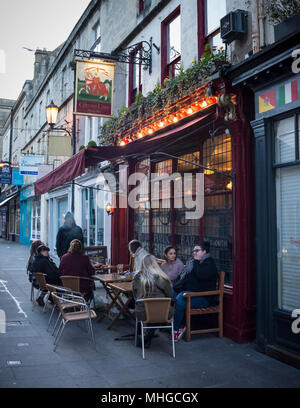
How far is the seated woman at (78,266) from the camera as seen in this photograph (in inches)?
302

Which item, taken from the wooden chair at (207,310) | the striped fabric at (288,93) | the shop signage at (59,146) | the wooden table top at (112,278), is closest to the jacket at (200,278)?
the wooden chair at (207,310)

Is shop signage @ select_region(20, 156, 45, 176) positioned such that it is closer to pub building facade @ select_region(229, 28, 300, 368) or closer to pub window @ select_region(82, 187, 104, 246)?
pub window @ select_region(82, 187, 104, 246)

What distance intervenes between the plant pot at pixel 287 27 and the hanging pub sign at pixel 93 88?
5706 mm

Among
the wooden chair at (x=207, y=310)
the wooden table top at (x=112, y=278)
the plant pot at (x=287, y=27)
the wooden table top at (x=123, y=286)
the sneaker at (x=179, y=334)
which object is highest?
the plant pot at (x=287, y=27)

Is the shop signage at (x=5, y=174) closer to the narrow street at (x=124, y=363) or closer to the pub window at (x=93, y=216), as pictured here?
the pub window at (x=93, y=216)

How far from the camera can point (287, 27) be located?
5445 millimetres

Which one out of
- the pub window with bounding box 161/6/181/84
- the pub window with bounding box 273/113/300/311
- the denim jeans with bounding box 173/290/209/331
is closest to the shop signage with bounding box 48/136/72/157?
the pub window with bounding box 161/6/181/84

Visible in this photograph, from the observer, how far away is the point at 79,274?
771 cm

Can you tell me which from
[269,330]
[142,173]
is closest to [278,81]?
[269,330]

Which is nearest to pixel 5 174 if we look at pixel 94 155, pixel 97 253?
pixel 97 253

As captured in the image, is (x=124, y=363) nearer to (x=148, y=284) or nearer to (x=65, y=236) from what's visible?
(x=148, y=284)

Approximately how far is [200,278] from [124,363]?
1.92 meters

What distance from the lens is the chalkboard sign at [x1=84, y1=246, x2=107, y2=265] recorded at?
1134 cm

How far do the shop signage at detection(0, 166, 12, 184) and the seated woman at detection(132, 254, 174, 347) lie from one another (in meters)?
24.5
